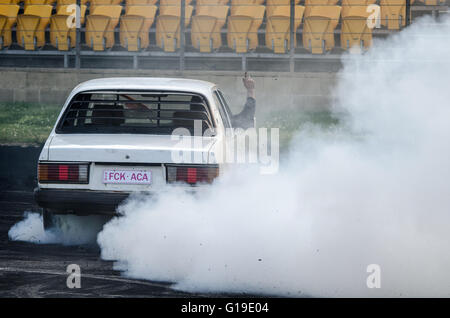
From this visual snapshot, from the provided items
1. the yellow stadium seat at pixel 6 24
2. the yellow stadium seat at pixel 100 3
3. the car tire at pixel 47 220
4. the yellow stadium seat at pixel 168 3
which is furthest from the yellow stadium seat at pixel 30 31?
the car tire at pixel 47 220

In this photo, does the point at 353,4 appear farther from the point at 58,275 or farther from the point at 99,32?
the point at 58,275

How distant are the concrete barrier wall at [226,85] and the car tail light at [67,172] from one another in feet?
29.5

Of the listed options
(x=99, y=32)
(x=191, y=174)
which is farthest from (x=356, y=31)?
(x=191, y=174)

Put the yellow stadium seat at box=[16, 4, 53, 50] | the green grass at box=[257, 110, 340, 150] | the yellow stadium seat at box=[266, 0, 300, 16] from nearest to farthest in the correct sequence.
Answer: the green grass at box=[257, 110, 340, 150], the yellow stadium seat at box=[266, 0, 300, 16], the yellow stadium seat at box=[16, 4, 53, 50]

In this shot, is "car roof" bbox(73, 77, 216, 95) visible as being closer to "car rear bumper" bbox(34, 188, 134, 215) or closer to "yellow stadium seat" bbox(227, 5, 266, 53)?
"car rear bumper" bbox(34, 188, 134, 215)

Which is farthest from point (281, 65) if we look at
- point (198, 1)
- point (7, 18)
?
point (7, 18)

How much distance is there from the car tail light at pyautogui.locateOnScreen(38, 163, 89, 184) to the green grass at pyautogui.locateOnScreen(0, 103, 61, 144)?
6.78 m

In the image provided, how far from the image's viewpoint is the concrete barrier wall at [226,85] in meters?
15.1

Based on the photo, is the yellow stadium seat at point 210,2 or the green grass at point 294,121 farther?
the yellow stadium seat at point 210,2

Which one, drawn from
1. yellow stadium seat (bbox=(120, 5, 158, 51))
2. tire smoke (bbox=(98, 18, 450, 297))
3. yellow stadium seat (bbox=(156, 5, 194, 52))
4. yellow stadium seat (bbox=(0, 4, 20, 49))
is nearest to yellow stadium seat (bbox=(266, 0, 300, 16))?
yellow stadium seat (bbox=(156, 5, 194, 52))

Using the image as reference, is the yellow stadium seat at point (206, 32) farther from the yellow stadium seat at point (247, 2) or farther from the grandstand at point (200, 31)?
the yellow stadium seat at point (247, 2)

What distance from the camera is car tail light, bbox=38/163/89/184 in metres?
6.35

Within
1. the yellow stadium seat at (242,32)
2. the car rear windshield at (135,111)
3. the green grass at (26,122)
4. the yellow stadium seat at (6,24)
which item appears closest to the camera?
the car rear windshield at (135,111)

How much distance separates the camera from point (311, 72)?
15.2m
